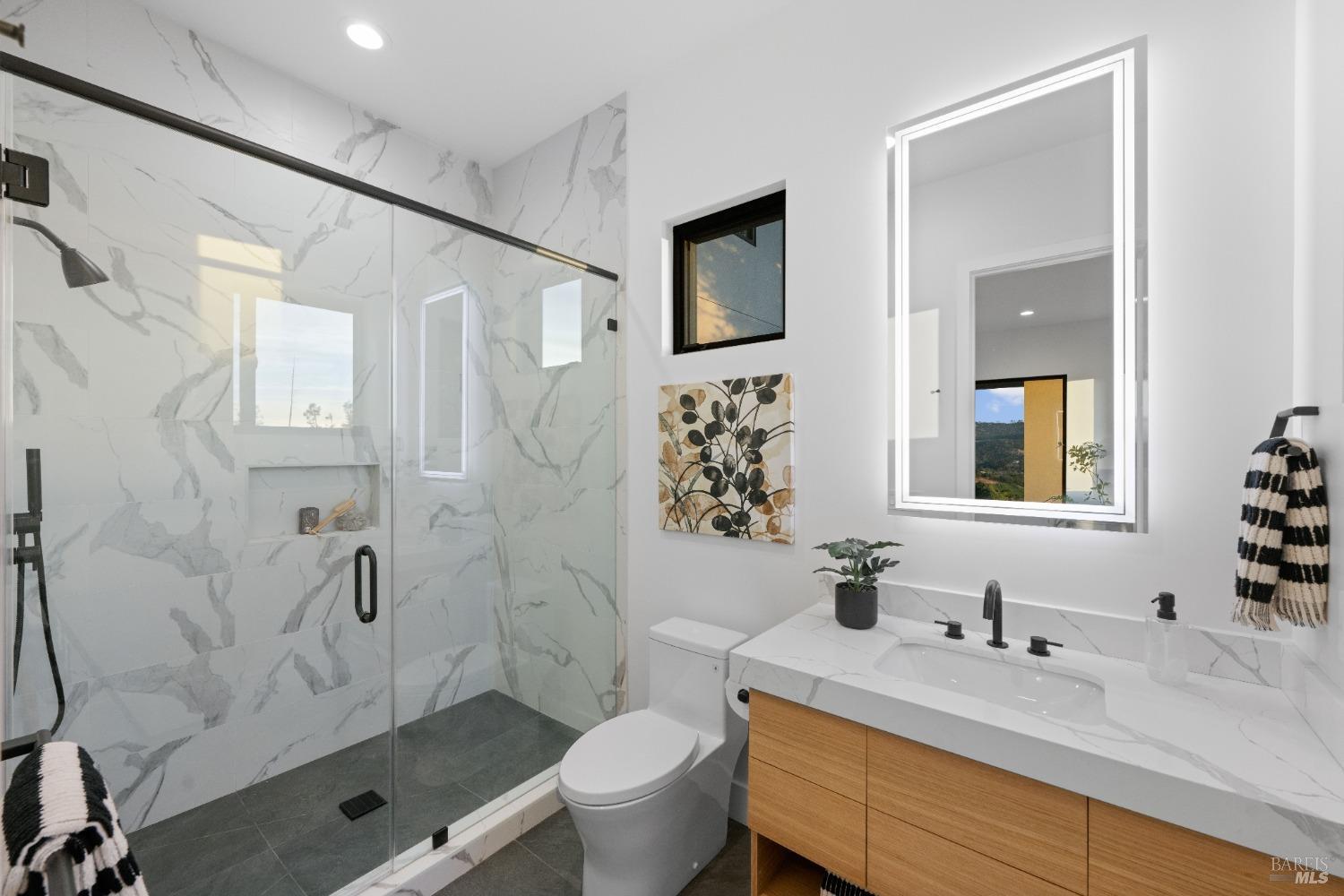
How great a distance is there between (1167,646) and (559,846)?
1840 mm

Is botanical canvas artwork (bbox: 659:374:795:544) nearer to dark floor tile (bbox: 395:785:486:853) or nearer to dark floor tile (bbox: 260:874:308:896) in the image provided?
dark floor tile (bbox: 395:785:486:853)

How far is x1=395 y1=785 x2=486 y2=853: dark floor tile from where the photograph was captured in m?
1.76

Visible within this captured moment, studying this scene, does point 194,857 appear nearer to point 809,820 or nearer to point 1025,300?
point 809,820

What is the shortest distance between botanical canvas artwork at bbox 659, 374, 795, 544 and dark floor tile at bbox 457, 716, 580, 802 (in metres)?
0.94

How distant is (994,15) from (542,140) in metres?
1.95

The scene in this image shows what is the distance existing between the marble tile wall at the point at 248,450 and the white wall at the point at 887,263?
307 millimetres

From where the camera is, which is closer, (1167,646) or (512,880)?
(1167,646)

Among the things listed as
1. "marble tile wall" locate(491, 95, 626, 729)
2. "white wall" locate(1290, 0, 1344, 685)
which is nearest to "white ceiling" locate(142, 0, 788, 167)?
"marble tile wall" locate(491, 95, 626, 729)

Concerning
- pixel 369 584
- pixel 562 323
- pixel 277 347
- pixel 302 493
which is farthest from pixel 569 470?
pixel 277 347

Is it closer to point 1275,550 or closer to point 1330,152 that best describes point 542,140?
point 1330,152

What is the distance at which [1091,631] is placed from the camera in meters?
1.40

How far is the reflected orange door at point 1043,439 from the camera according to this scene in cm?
Result: 148
